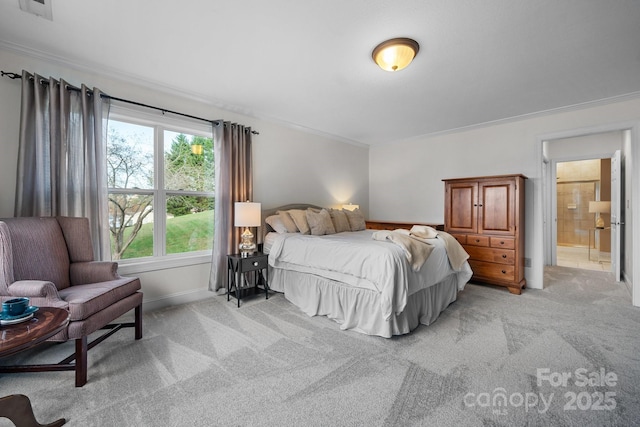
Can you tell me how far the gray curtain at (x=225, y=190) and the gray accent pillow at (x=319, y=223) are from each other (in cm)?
100

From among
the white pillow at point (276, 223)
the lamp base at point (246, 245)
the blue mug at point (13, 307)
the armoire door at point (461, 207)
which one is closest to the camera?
the blue mug at point (13, 307)

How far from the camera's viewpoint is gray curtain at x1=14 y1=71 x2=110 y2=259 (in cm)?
237

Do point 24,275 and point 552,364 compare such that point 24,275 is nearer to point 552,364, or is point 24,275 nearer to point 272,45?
point 272,45

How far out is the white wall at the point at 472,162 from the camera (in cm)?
371

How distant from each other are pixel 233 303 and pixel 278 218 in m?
1.28

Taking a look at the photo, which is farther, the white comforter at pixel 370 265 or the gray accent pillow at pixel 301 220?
the gray accent pillow at pixel 301 220

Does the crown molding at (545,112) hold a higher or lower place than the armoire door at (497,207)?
higher

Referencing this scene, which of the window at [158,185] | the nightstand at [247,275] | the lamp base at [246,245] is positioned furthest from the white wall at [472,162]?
the window at [158,185]

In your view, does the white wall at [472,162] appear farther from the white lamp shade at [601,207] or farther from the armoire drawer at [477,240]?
the white lamp shade at [601,207]

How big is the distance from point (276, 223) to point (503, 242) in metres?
3.24

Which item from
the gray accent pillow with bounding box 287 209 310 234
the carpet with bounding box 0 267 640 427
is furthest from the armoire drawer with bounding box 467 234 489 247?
the gray accent pillow with bounding box 287 209 310 234

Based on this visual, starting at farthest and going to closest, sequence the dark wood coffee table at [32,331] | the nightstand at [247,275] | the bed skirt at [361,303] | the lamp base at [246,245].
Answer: the lamp base at [246,245], the nightstand at [247,275], the bed skirt at [361,303], the dark wood coffee table at [32,331]

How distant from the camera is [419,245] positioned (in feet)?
8.86

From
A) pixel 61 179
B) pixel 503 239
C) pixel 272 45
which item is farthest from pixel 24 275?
pixel 503 239
